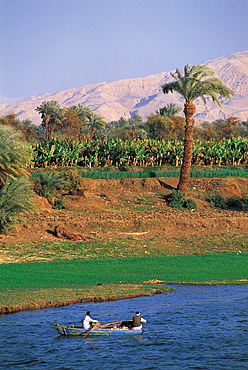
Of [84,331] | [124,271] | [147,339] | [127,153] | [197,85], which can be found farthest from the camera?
[127,153]

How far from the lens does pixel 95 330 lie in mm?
19859

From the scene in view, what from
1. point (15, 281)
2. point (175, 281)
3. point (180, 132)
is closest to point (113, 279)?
point (175, 281)

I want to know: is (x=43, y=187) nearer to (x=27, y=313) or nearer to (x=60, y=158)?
(x=60, y=158)

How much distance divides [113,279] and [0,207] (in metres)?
15.1

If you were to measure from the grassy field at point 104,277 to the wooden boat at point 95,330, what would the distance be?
4.14 metres

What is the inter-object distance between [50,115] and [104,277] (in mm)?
103491

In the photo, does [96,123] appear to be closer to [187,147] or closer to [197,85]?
[187,147]

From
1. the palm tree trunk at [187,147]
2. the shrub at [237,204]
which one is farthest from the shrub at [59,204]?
the shrub at [237,204]

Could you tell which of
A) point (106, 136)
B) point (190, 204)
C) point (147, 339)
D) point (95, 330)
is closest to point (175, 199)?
point (190, 204)

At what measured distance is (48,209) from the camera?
51281 millimetres

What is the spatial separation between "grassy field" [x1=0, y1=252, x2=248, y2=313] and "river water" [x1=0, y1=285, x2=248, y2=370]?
0.93 meters

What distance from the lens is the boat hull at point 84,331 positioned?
19734 millimetres

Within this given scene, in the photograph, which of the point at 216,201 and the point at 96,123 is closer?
the point at 216,201

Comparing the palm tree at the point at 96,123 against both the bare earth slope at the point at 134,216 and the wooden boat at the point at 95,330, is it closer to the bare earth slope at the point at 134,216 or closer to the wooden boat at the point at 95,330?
the bare earth slope at the point at 134,216
